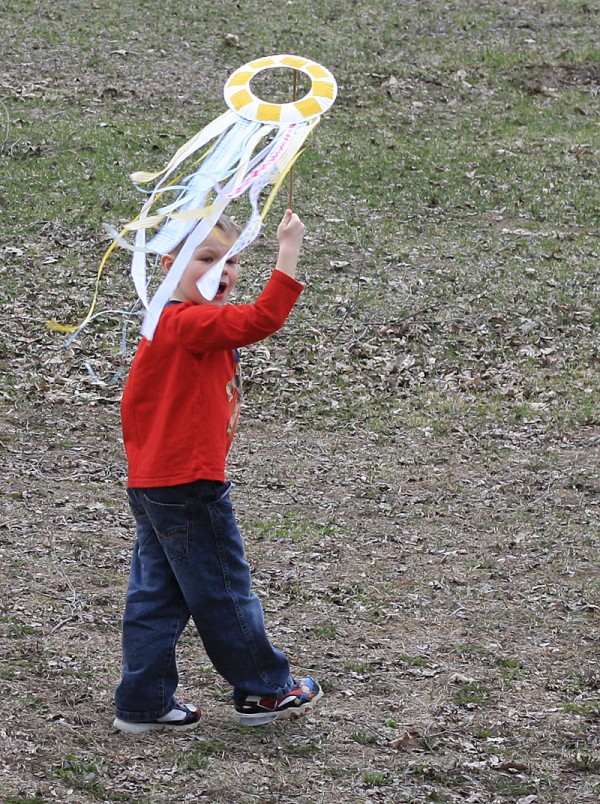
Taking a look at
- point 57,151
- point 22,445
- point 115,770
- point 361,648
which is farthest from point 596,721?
point 57,151

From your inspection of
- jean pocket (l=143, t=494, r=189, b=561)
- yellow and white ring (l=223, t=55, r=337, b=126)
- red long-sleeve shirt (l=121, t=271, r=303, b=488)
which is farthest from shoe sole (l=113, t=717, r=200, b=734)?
yellow and white ring (l=223, t=55, r=337, b=126)

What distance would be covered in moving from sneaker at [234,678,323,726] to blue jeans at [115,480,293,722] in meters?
0.04

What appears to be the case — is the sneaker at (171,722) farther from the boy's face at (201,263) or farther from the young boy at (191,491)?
the boy's face at (201,263)

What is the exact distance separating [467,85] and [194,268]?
10.2 meters

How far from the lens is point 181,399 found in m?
3.44

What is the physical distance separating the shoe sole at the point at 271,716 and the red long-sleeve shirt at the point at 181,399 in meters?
0.90

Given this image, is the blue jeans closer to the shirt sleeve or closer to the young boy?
the young boy

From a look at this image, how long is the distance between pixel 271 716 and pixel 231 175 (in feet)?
6.04

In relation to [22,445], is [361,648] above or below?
above

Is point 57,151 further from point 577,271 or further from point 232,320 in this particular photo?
point 232,320

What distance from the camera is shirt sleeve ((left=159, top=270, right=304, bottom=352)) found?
328 cm

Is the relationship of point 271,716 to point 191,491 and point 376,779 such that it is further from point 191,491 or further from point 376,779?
point 191,491

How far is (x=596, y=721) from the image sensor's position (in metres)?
3.96

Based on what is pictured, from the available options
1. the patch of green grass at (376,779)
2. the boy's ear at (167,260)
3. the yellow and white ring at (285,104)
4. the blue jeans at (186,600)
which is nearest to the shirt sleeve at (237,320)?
the boy's ear at (167,260)
